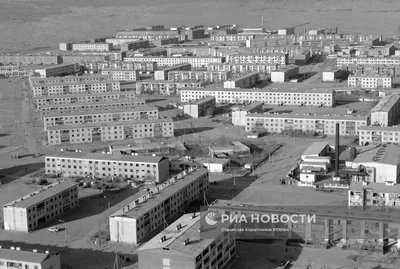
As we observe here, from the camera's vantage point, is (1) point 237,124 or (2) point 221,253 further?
(1) point 237,124

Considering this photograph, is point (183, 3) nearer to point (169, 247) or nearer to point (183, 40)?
point (183, 40)

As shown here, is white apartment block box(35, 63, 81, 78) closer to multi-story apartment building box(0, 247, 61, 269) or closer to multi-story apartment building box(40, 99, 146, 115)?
multi-story apartment building box(40, 99, 146, 115)

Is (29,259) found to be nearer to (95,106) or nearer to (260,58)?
(95,106)

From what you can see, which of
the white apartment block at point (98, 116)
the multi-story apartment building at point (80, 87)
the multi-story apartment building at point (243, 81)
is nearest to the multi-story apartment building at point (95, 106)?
the white apartment block at point (98, 116)

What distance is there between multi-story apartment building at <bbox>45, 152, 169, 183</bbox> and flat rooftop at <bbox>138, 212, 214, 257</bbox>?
8.11 ft

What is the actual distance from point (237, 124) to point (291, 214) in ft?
18.1

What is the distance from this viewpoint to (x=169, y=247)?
5.19 meters

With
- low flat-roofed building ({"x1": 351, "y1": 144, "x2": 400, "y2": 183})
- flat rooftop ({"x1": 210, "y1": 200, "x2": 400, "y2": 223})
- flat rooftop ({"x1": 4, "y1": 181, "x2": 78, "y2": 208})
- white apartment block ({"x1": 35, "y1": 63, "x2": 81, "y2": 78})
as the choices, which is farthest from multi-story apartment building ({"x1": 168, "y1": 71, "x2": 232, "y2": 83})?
flat rooftop ({"x1": 210, "y1": 200, "x2": 400, "y2": 223})

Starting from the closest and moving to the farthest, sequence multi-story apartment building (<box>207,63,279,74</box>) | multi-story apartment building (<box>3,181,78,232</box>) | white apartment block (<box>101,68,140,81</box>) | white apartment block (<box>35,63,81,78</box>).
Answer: multi-story apartment building (<box>3,181,78,232</box>) < white apartment block (<box>101,68,140,81</box>) < multi-story apartment building (<box>207,63,279,74</box>) < white apartment block (<box>35,63,81,78</box>)

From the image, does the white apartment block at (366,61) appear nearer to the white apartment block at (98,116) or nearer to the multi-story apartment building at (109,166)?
the white apartment block at (98,116)

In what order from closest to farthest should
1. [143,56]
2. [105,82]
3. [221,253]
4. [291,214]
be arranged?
1. [221,253]
2. [291,214]
3. [105,82]
4. [143,56]

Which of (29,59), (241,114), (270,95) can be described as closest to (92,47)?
→ (29,59)

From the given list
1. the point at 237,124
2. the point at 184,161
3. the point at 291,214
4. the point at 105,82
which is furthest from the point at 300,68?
the point at 291,214

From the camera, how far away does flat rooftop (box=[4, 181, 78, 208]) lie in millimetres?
6698
